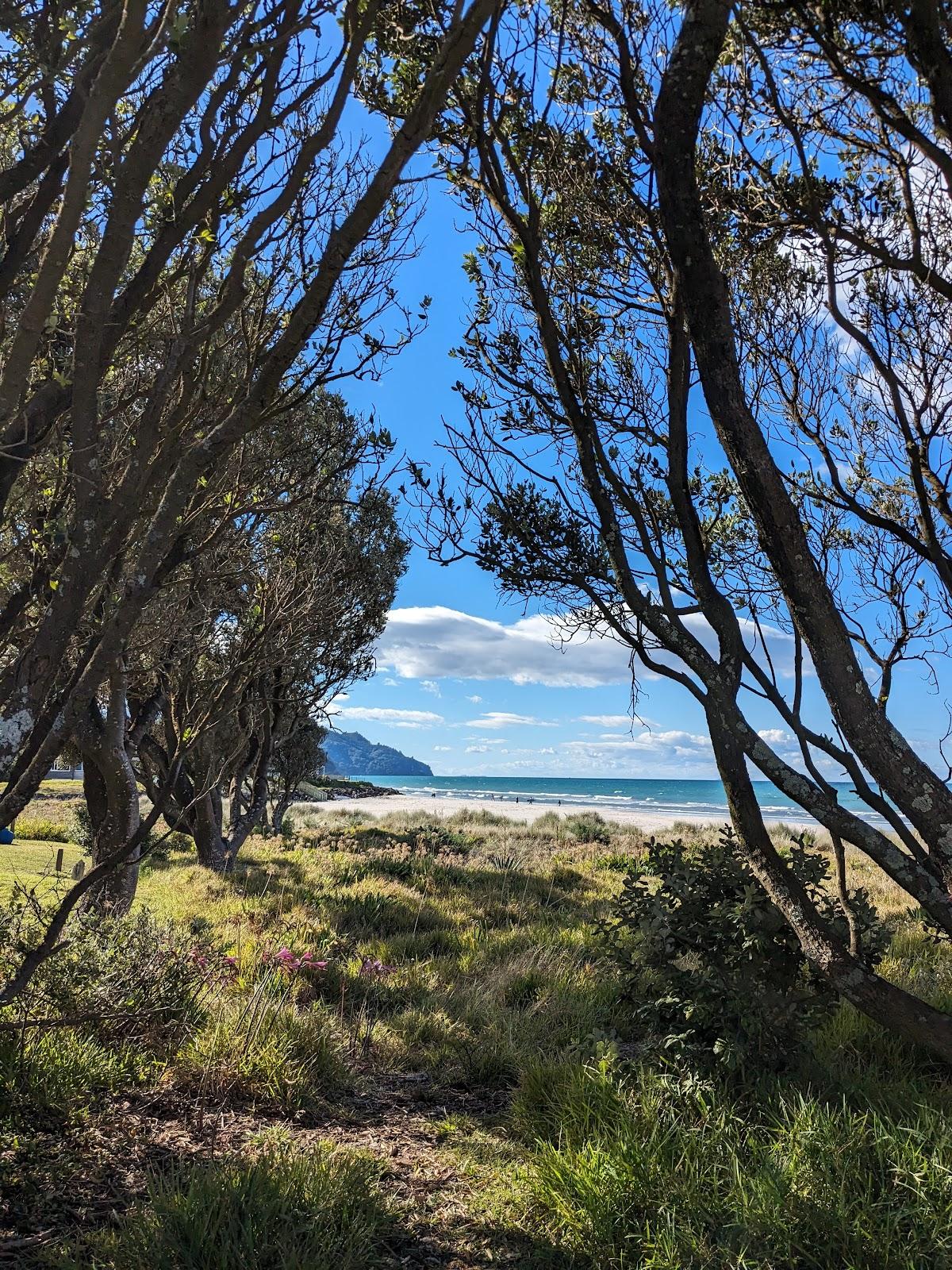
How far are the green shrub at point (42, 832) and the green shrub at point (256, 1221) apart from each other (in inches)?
788

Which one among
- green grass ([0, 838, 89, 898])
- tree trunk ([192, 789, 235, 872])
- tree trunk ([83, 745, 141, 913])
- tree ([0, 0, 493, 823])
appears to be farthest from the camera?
tree trunk ([192, 789, 235, 872])

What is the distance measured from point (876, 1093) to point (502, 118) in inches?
247

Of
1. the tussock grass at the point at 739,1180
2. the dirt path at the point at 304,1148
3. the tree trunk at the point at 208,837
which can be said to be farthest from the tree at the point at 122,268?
the tree trunk at the point at 208,837

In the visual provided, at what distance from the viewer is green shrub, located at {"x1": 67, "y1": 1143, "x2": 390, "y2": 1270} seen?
296cm

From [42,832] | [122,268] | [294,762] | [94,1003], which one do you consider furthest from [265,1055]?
[42,832]

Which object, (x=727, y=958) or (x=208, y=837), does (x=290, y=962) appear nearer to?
(x=727, y=958)

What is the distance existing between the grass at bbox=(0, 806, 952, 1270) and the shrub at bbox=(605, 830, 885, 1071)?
Result: 9.6 inches

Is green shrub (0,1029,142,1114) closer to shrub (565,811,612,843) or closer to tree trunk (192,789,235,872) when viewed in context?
tree trunk (192,789,235,872)

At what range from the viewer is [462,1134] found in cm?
455

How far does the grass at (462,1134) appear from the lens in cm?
314

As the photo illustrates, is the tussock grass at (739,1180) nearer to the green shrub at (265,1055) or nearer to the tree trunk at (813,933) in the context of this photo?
the tree trunk at (813,933)

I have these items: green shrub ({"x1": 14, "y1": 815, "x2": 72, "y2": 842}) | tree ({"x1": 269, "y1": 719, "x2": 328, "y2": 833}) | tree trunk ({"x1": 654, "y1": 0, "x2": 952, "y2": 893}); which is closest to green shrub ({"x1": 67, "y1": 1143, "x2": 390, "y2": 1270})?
tree trunk ({"x1": 654, "y1": 0, "x2": 952, "y2": 893})

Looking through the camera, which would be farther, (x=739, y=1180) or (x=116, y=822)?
(x=116, y=822)

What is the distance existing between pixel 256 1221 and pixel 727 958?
9.55 feet
